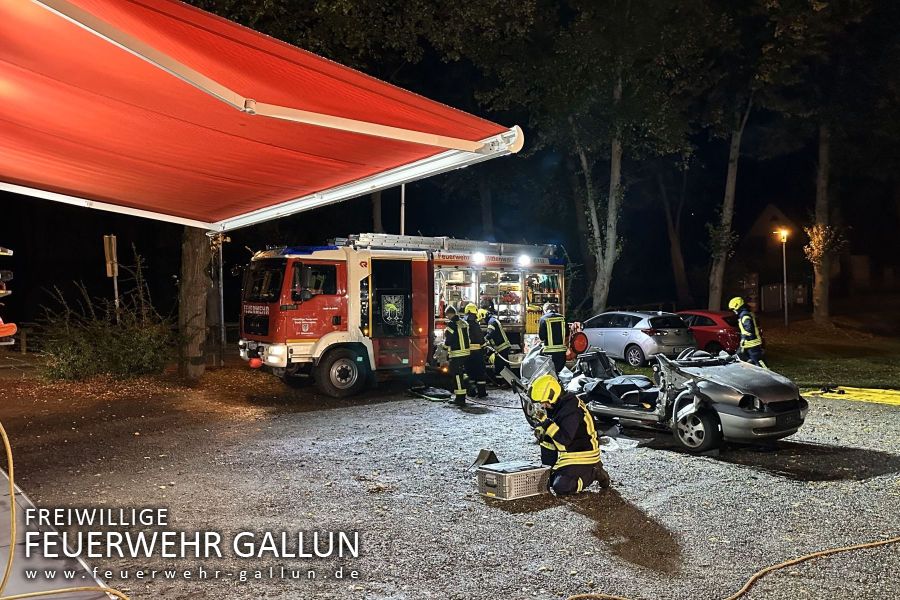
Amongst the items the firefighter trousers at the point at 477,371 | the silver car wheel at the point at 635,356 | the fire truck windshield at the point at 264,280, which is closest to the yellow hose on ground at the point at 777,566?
the firefighter trousers at the point at 477,371

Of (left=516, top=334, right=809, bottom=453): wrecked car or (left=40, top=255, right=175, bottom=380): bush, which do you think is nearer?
(left=516, top=334, right=809, bottom=453): wrecked car

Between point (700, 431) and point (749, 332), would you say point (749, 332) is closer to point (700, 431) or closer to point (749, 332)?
point (749, 332)

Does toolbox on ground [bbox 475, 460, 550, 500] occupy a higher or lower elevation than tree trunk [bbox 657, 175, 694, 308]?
lower

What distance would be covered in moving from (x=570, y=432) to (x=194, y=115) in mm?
4220

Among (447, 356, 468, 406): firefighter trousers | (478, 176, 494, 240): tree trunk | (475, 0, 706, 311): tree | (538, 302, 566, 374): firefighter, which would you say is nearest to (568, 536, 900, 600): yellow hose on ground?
(538, 302, 566, 374): firefighter

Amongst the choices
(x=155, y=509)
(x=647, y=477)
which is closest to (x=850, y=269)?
(x=647, y=477)

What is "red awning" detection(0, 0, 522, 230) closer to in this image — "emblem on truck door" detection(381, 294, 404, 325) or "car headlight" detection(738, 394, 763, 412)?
"car headlight" detection(738, 394, 763, 412)

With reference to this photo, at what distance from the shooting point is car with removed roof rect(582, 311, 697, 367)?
18.1 m

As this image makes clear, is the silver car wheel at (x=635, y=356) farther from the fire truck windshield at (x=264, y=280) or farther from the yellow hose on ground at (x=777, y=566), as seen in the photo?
the yellow hose on ground at (x=777, y=566)

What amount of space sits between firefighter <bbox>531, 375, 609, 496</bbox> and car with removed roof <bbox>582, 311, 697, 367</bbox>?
10.9 metres

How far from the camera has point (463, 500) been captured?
275 inches

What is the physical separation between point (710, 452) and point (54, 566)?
22.4ft

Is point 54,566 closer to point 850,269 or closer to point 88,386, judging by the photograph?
point 88,386

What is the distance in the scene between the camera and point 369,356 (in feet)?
46.6
